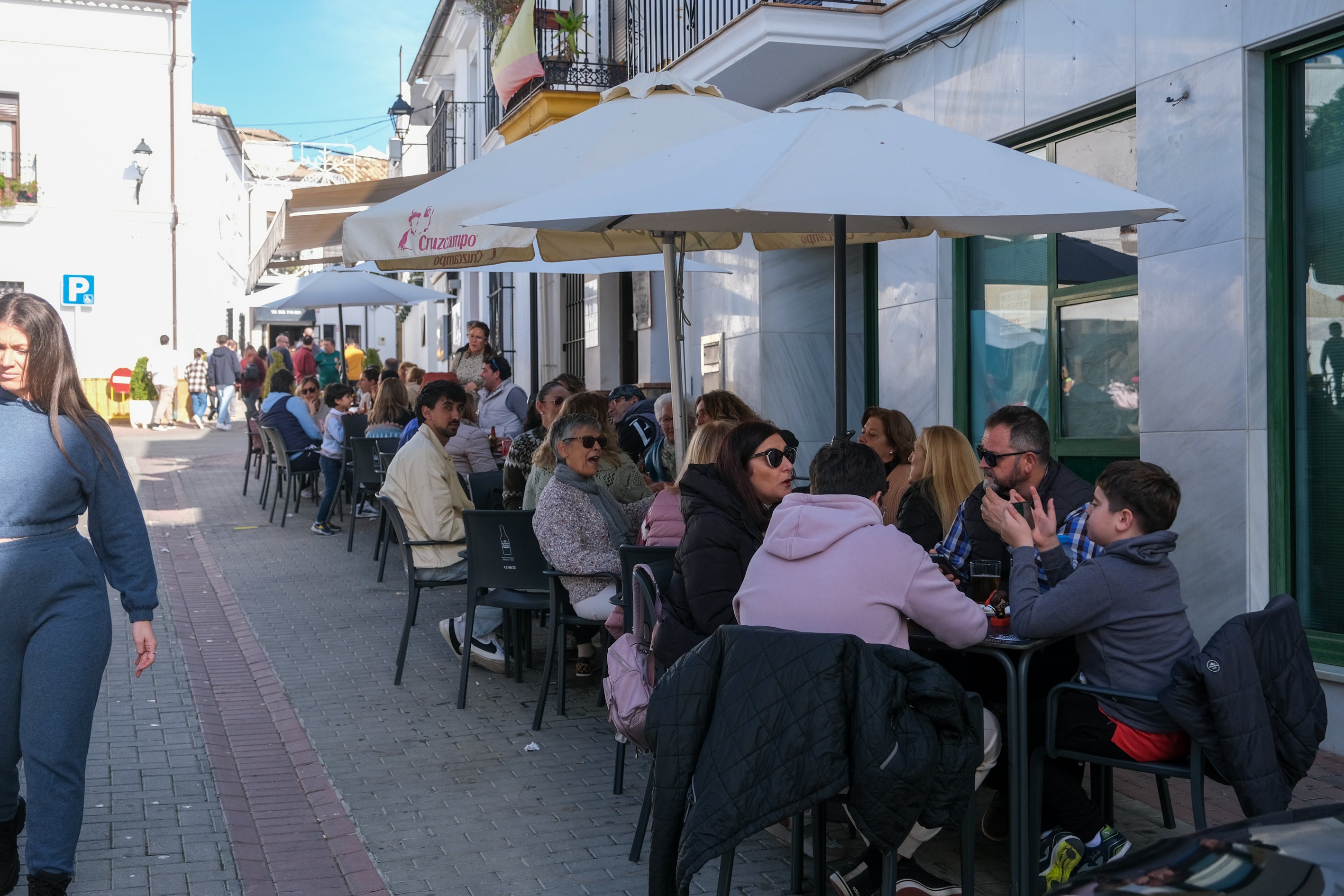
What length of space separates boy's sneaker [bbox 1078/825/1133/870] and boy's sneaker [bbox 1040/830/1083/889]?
0.02 metres

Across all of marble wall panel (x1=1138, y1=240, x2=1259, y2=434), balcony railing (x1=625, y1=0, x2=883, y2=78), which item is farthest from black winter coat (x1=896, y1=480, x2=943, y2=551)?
balcony railing (x1=625, y1=0, x2=883, y2=78)

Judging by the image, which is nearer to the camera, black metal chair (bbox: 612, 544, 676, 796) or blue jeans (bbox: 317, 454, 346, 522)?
black metal chair (bbox: 612, 544, 676, 796)

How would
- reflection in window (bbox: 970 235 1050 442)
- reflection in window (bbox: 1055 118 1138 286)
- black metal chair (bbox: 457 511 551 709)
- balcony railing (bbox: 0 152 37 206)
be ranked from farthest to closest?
balcony railing (bbox: 0 152 37 206) < reflection in window (bbox: 970 235 1050 442) < reflection in window (bbox: 1055 118 1138 286) < black metal chair (bbox: 457 511 551 709)

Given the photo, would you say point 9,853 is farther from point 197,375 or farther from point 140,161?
point 140,161

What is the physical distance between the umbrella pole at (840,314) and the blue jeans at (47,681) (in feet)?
9.40

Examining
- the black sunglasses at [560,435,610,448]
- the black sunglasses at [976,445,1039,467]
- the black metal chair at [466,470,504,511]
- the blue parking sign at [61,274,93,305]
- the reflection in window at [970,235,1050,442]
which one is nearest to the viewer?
the black sunglasses at [976,445,1039,467]

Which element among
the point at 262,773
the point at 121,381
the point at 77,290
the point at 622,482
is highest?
the point at 77,290

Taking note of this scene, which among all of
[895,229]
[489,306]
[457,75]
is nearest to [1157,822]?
[895,229]

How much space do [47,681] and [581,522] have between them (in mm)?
2598

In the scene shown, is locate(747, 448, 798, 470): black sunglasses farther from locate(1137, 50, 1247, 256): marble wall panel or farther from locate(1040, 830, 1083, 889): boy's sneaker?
locate(1137, 50, 1247, 256): marble wall panel

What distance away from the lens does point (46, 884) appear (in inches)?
147

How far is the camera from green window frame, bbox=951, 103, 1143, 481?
6855mm

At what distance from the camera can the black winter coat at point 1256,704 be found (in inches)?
134

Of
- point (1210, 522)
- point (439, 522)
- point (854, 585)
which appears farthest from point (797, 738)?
point (439, 522)
